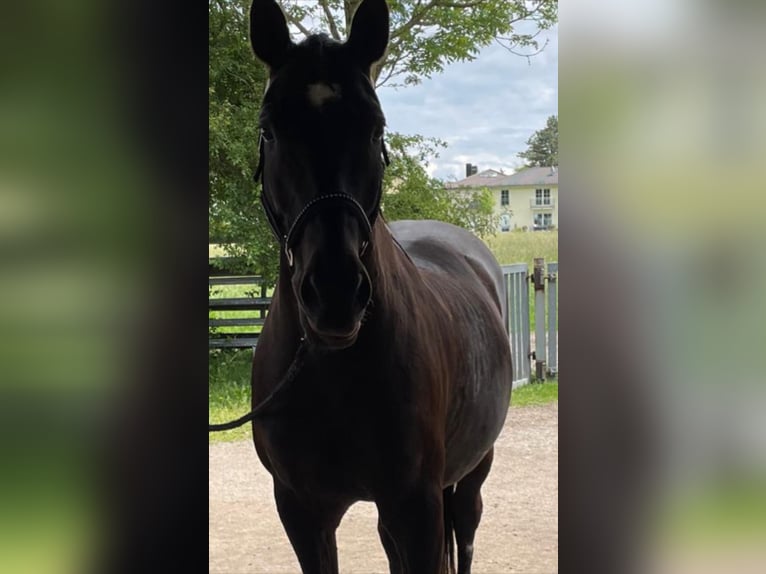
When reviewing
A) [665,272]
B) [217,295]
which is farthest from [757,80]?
[217,295]

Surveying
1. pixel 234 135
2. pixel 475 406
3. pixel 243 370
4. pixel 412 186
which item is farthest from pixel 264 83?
pixel 475 406

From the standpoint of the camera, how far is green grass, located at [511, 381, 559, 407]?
5.20m

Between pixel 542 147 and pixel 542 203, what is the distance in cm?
52

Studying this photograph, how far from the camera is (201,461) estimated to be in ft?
3.59

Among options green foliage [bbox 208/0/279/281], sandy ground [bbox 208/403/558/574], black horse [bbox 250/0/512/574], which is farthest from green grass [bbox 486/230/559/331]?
black horse [bbox 250/0/512/574]

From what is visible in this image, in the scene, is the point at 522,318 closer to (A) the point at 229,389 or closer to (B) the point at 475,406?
(A) the point at 229,389

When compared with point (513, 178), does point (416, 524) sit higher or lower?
lower

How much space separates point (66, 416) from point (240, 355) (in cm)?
458

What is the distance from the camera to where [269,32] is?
123 cm

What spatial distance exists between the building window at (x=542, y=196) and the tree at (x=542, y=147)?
257mm

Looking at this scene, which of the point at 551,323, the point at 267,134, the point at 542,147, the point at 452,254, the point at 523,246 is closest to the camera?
the point at 267,134

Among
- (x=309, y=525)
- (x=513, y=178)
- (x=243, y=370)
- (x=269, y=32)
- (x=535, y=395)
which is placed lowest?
(x=535, y=395)

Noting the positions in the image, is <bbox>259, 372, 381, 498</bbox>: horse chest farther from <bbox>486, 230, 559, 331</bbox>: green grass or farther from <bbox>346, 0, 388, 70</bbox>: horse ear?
<bbox>486, 230, 559, 331</bbox>: green grass

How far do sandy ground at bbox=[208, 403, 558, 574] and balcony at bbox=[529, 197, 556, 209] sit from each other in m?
2.12
